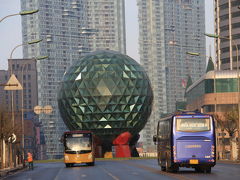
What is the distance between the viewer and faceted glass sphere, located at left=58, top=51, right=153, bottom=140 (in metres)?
105

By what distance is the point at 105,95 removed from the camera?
343ft

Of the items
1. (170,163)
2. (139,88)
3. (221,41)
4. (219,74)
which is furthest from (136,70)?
(221,41)

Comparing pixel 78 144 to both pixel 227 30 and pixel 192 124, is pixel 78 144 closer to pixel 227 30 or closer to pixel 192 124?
pixel 192 124

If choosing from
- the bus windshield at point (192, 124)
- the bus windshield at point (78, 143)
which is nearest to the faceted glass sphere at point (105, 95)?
the bus windshield at point (78, 143)

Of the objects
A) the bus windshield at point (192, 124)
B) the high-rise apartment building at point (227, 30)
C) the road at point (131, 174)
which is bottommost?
the road at point (131, 174)

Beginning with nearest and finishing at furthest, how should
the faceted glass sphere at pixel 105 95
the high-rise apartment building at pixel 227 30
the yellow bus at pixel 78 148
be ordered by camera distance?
the yellow bus at pixel 78 148 → the faceted glass sphere at pixel 105 95 → the high-rise apartment building at pixel 227 30

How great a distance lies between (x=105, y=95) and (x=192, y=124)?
6479 cm

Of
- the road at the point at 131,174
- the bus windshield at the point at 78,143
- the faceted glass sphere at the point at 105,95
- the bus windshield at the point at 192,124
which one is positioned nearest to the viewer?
the road at the point at 131,174

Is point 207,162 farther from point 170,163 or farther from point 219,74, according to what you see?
point 219,74

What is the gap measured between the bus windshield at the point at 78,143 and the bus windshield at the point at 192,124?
2357 centimetres

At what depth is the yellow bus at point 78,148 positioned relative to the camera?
204ft

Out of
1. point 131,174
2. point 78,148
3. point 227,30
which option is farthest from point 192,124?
point 227,30

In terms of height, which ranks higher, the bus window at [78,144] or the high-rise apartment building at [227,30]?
the high-rise apartment building at [227,30]

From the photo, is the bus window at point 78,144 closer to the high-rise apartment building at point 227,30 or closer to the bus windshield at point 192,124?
the bus windshield at point 192,124
